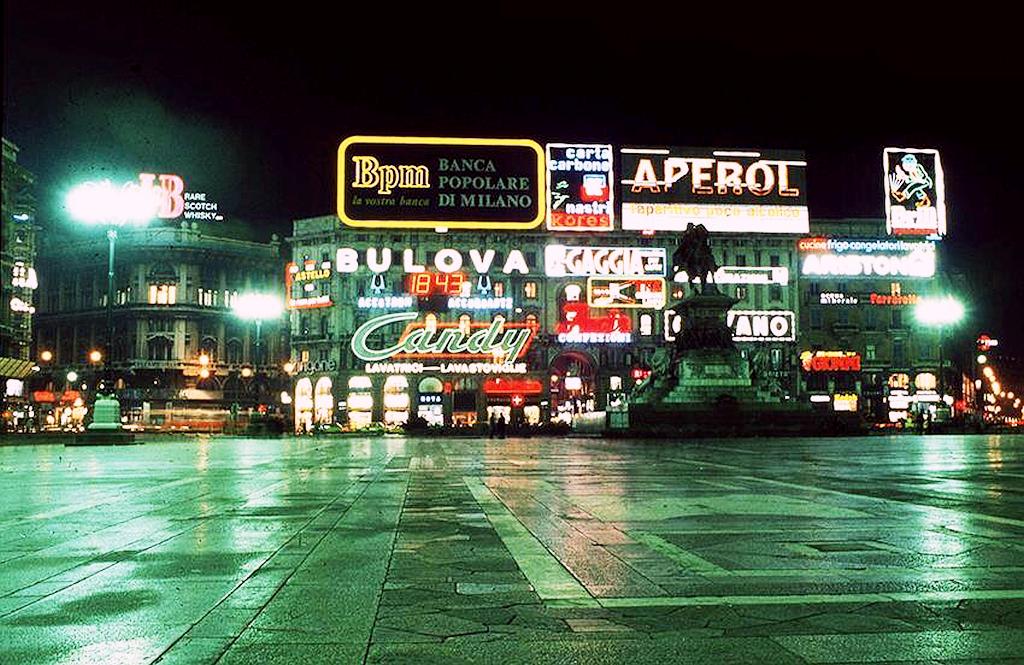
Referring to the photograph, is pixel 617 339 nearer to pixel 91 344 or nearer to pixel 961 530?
pixel 91 344

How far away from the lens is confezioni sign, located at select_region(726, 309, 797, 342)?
99.6 m

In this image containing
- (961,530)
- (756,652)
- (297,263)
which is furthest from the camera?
(297,263)

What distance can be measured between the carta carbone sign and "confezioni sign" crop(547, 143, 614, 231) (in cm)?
1126

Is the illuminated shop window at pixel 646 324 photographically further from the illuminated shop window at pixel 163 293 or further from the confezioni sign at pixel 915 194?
the illuminated shop window at pixel 163 293

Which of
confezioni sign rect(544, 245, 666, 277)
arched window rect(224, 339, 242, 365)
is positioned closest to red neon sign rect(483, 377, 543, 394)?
confezioni sign rect(544, 245, 666, 277)

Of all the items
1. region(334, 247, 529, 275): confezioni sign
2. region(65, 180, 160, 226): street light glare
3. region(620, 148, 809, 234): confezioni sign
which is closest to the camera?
region(65, 180, 160, 226): street light glare

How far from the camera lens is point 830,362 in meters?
103

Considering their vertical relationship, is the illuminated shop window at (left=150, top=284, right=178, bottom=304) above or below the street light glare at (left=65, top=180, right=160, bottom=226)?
above

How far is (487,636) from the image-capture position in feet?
19.3

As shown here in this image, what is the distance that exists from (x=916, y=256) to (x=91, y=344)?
9584 centimetres

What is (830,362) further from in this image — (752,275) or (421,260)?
(421,260)

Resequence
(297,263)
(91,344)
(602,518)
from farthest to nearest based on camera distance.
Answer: (91,344) → (297,263) → (602,518)

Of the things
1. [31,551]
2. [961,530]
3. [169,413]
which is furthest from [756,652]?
[169,413]

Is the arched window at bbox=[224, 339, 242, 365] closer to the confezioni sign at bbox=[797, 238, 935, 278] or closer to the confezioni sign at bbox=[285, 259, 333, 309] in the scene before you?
the confezioni sign at bbox=[285, 259, 333, 309]
